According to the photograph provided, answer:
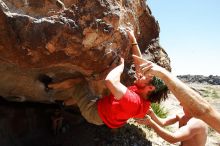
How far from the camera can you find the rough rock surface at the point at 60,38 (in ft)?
15.5

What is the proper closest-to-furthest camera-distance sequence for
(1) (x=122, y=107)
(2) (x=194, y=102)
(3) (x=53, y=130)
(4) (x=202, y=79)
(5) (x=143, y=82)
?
1. (2) (x=194, y=102)
2. (1) (x=122, y=107)
3. (5) (x=143, y=82)
4. (3) (x=53, y=130)
5. (4) (x=202, y=79)

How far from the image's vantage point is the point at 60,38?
4.80 m

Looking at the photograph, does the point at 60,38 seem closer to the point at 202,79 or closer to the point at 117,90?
the point at 117,90

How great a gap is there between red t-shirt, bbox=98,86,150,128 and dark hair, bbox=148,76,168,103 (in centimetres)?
11

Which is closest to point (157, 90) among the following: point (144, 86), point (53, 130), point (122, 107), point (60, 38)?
point (144, 86)

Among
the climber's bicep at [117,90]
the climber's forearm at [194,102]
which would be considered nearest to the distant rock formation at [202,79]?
the climber's bicep at [117,90]

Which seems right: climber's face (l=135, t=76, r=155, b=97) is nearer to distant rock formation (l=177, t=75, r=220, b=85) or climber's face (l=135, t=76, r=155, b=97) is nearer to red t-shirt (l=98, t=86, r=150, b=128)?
red t-shirt (l=98, t=86, r=150, b=128)

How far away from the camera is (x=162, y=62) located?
7188 mm

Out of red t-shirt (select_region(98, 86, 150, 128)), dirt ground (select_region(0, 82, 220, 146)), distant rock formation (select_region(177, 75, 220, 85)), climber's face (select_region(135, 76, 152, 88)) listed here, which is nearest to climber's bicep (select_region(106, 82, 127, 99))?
red t-shirt (select_region(98, 86, 150, 128))

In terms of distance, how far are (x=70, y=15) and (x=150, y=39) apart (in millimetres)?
2675

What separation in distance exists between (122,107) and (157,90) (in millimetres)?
608

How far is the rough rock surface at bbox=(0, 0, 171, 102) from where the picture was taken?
15.5 ft

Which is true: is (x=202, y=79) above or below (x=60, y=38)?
below

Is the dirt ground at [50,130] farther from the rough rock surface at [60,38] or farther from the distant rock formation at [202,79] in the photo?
the distant rock formation at [202,79]
